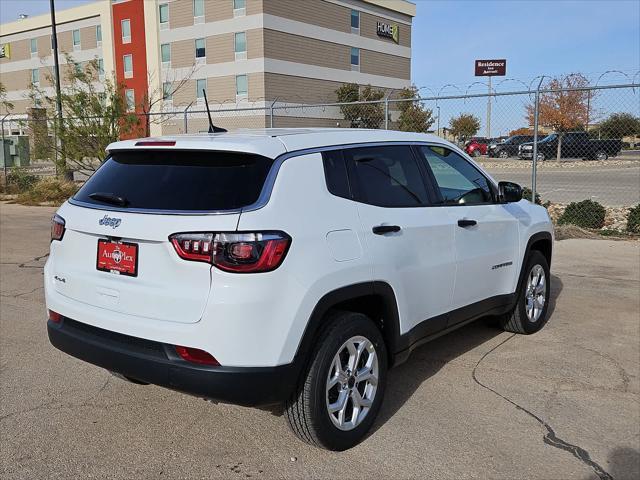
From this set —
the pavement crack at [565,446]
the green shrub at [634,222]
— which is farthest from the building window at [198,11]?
the pavement crack at [565,446]

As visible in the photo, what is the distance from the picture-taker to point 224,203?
9.80 feet

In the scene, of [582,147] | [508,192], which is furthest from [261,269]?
[582,147]

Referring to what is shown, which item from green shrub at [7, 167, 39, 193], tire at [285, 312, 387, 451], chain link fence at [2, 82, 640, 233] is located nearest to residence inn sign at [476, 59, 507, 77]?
chain link fence at [2, 82, 640, 233]

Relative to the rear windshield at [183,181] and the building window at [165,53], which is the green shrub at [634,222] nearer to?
the rear windshield at [183,181]

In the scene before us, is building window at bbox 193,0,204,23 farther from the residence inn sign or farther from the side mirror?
the side mirror

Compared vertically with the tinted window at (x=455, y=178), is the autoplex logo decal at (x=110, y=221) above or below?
below

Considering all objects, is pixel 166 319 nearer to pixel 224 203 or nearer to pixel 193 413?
pixel 224 203

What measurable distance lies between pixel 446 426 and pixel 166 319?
6.08ft

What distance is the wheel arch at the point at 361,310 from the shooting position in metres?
3.07

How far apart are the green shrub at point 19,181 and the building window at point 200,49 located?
30.8 meters

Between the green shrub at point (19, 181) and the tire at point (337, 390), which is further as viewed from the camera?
the green shrub at point (19, 181)

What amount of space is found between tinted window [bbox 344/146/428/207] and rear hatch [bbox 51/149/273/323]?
71 centimetres

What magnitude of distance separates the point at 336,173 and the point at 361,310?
0.83 meters

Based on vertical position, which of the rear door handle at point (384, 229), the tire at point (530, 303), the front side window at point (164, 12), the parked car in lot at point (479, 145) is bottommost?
the tire at point (530, 303)
